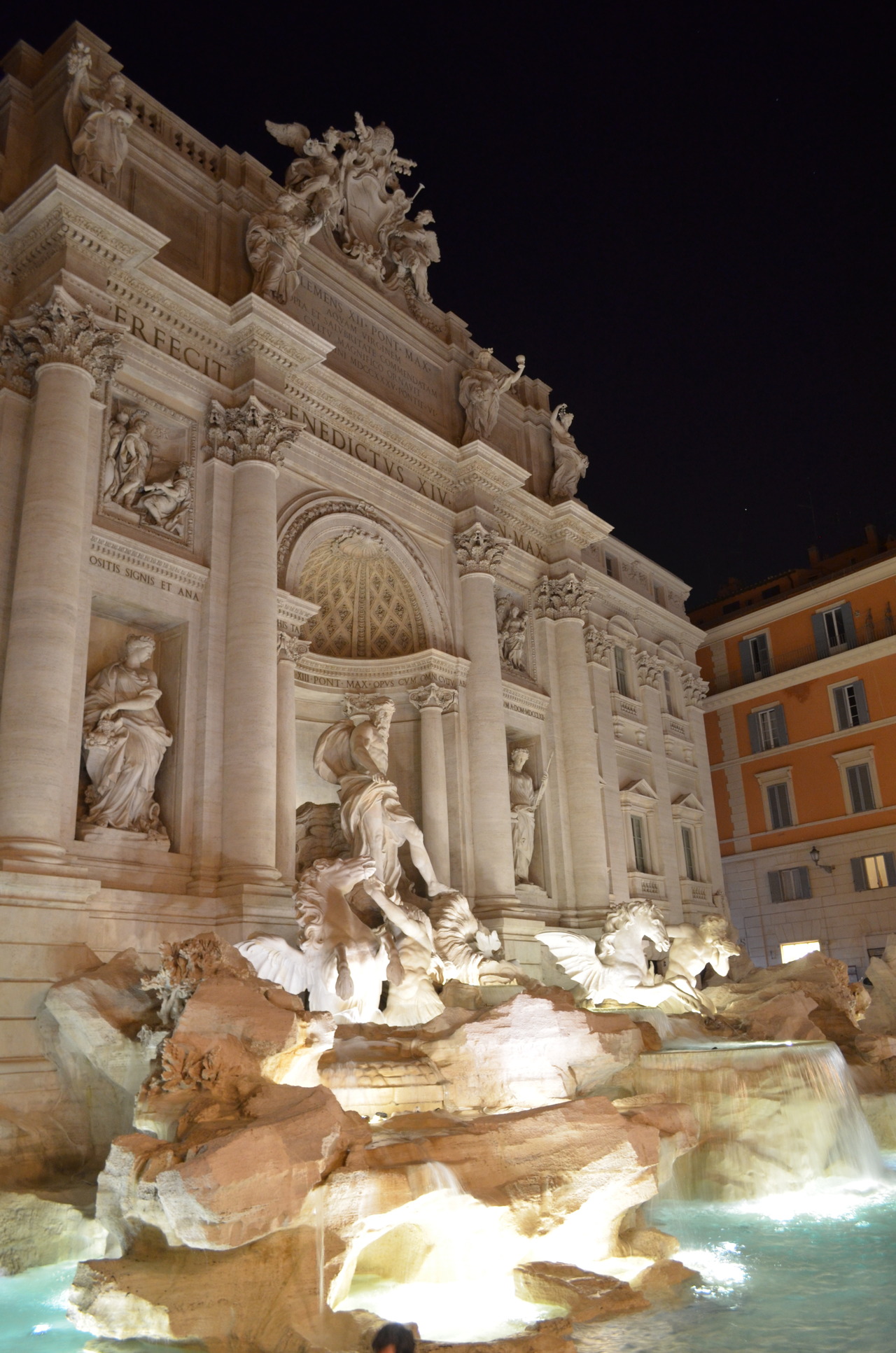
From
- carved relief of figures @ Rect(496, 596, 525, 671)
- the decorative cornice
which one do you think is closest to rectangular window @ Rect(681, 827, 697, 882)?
carved relief of figures @ Rect(496, 596, 525, 671)

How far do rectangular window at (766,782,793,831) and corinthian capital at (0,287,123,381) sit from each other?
22621 millimetres

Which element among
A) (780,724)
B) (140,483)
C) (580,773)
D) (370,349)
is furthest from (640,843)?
(140,483)

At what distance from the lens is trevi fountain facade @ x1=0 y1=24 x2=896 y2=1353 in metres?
6.93

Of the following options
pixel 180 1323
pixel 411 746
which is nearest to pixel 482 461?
pixel 411 746

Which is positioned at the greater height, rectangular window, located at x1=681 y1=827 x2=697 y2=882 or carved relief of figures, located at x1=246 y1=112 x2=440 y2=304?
carved relief of figures, located at x1=246 y1=112 x2=440 y2=304

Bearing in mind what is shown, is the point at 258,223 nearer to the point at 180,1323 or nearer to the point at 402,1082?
the point at 402,1082

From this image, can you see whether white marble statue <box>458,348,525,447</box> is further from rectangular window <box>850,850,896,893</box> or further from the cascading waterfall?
rectangular window <box>850,850,896,893</box>

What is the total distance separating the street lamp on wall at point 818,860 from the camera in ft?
91.7

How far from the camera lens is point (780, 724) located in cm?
3044

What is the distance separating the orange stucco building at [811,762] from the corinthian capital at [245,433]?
62.5 ft

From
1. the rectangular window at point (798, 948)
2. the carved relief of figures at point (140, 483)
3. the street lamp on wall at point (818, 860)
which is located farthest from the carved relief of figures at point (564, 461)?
the rectangular window at point (798, 948)

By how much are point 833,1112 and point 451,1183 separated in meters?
5.39

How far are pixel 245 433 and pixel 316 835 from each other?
628 cm

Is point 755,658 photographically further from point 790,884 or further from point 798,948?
point 798,948
